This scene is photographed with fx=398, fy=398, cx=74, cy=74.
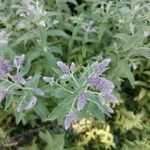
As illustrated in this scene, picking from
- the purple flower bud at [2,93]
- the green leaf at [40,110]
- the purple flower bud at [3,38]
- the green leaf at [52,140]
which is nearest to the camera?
the purple flower bud at [2,93]

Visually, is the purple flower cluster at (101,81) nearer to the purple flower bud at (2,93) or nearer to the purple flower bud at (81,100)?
the purple flower bud at (81,100)

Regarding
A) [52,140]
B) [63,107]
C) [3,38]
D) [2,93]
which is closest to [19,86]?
[2,93]

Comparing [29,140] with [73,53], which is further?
[29,140]

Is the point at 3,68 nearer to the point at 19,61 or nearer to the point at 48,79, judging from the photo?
the point at 19,61

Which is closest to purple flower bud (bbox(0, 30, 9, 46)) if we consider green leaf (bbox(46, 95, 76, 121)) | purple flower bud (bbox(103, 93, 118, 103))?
green leaf (bbox(46, 95, 76, 121))

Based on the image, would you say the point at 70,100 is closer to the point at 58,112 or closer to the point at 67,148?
the point at 58,112

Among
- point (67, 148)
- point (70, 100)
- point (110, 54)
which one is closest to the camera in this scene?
point (70, 100)

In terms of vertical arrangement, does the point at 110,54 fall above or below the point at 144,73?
above

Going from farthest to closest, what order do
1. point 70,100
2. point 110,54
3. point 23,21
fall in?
point 110,54
point 23,21
point 70,100

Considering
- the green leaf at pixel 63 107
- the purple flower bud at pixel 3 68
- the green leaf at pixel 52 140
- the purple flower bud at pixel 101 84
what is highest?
the purple flower bud at pixel 101 84

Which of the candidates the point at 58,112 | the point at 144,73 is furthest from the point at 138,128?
the point at 58,112

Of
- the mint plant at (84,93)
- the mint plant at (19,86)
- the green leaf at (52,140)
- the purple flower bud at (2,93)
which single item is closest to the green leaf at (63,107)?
the mint plant at (84,93)
